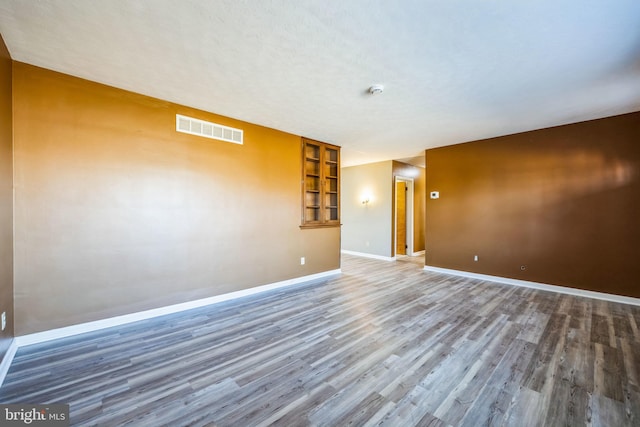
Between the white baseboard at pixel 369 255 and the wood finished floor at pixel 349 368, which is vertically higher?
the white baseboard at pixel 369 255

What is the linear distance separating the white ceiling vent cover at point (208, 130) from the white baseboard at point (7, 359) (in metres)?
2.70

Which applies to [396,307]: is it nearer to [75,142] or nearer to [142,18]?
[142,18]

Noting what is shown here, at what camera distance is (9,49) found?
2.21 metres

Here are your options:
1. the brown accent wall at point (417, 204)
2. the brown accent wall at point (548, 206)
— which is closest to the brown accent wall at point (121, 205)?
the brown accent wall at point (548, 206)

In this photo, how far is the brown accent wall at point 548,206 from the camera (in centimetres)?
369

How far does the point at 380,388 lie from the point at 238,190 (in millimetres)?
3128

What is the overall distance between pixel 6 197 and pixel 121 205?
33.0 inches

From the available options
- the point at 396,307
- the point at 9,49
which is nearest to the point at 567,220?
the point at 396,307

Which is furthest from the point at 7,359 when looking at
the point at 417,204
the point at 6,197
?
the point at 417,204

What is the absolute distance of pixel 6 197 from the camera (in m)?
2.20

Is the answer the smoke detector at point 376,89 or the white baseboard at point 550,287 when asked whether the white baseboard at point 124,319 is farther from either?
the white baseboard at point 550,287

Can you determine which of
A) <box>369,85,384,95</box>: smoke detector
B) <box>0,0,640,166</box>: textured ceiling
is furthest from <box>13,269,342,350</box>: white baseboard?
<box>369,85,384,95</box>: smoke detector

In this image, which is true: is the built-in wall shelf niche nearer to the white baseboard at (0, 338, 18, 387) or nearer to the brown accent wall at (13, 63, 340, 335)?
the brown accent wall at (13, 63, 340, 335)

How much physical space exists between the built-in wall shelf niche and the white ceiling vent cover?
4.42 ft
